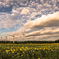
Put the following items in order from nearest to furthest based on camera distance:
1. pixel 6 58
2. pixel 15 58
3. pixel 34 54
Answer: pixel 15 58 → pixel 6 58 → pixel 34 54

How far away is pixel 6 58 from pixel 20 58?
4.34ft

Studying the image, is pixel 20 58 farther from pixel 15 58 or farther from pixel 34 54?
pixel 34 54

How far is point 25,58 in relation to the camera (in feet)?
20.2

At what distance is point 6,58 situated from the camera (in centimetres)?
654

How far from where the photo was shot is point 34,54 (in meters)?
7.45

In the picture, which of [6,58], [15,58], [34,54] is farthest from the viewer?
[34,54]

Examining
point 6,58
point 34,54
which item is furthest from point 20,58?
point 34,54

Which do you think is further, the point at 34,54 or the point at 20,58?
the point at 34,54

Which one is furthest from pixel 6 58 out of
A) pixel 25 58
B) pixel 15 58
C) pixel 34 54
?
pixel 34 54

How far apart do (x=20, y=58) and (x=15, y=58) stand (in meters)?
0.36

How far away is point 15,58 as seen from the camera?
586cm

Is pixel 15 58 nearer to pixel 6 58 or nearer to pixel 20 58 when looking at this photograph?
pixel 20 58

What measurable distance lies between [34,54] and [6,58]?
2.45 metres

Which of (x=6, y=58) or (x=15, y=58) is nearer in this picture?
(x=15, y=58)
